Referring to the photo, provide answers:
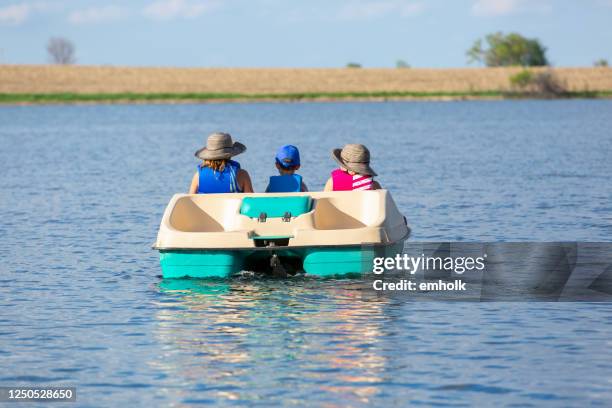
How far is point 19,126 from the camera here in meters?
64.1

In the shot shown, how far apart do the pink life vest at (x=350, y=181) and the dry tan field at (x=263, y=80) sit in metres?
85.1

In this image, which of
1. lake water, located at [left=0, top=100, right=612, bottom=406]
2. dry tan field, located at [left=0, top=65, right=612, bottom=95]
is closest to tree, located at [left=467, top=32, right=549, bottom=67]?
dry tan field, located at [left=0, top=65, right=612, bottom=95]

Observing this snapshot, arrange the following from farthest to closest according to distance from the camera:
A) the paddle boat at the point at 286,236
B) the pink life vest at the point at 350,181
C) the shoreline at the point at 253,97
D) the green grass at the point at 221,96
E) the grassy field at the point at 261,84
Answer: the grassy field at the point at 261,84
the shoreline at the point at 253,97
the green grass at the point at 221,96
the pink life vest at the point at 350,181
the paddle boat at the point at 286,236

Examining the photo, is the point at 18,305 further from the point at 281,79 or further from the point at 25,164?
the point at 281,79

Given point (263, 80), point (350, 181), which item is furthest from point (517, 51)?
point (350, 181)

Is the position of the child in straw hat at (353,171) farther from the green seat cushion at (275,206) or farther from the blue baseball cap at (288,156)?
the green seat cushion at (275,206)

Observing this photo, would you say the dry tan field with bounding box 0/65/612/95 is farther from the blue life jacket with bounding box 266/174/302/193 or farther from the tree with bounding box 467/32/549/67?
the blue life jacket with bounding box 266/174/302/193

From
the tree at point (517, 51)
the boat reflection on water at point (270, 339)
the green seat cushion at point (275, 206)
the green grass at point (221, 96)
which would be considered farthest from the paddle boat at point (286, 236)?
the tree at point (517, 51)

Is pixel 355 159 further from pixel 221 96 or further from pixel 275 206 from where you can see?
pixel 221 96

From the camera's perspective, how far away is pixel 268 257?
43.2ft

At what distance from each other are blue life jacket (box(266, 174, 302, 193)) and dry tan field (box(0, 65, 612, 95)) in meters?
85.3

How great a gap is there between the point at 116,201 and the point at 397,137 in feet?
85.5

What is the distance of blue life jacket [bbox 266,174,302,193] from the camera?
1406 cm

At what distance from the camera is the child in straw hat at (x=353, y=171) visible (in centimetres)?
1407
